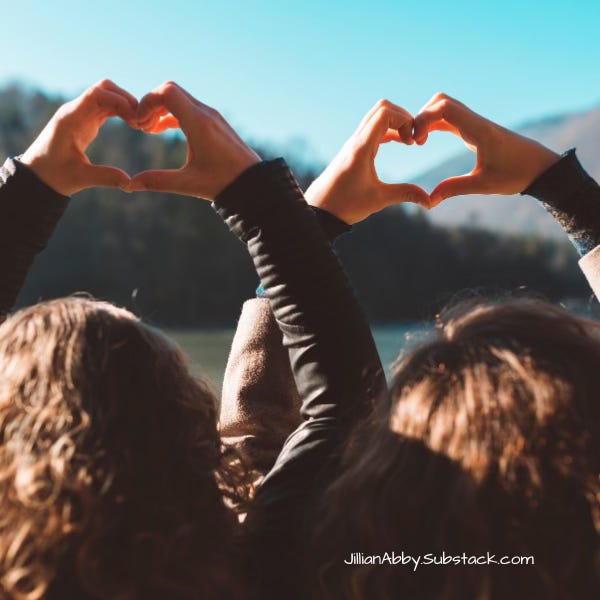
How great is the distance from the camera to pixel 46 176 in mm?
601

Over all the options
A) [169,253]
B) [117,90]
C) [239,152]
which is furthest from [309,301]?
[169,253]

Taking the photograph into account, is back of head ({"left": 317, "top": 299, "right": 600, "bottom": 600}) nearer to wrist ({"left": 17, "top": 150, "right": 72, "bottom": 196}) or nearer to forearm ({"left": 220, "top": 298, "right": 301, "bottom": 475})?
forearm ({"left": 220, "top": 298, "right": 301, "bottom": 475})


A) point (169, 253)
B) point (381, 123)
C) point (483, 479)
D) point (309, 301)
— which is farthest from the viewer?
point (169, 253)

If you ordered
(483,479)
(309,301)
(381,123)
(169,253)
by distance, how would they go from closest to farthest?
(483,479) → (309,301) → (381,123) → (169,253)

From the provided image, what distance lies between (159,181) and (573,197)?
375 mm

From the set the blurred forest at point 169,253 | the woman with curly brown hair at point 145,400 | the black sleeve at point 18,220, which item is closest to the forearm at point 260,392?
the woman with curly brown hair at point 145,400

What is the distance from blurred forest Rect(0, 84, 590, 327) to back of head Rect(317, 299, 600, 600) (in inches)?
637

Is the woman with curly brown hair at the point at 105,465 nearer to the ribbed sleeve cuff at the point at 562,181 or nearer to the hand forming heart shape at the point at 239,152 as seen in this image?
the hand forming heart shape at the point at 239,152

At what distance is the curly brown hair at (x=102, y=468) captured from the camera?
0.44 meters

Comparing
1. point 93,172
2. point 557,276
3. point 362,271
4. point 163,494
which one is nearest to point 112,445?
point 163,494

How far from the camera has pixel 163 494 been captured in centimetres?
47

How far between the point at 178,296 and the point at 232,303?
1360 millimetres

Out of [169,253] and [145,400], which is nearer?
[145,400]

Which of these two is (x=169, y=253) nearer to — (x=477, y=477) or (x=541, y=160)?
(x=541, y=160)
